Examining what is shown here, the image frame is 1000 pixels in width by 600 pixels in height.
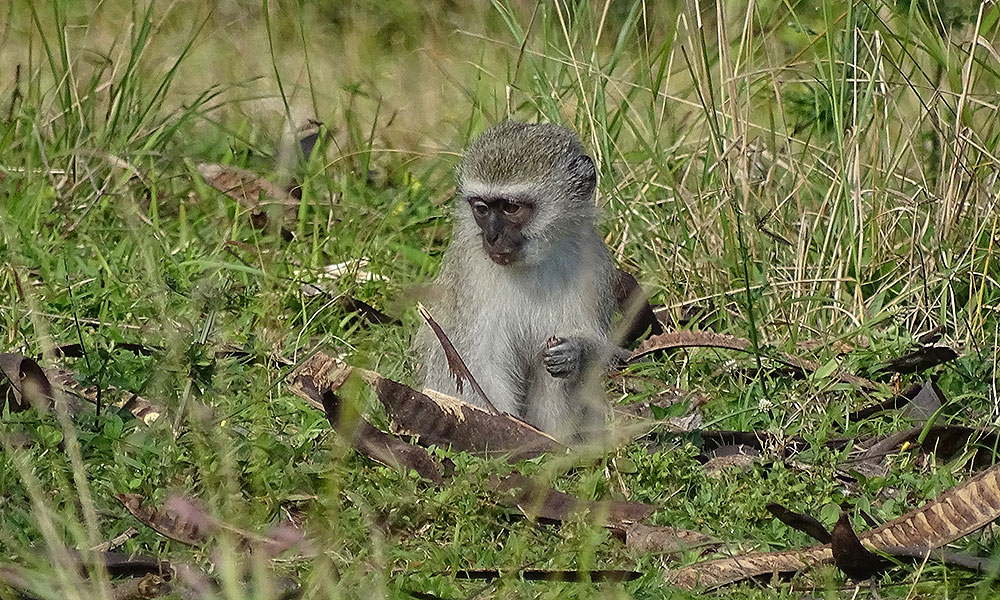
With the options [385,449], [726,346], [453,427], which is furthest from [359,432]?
[726,346]

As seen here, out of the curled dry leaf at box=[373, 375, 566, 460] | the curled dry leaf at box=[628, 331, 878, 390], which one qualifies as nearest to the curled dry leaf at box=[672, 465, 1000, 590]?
the curled dry leaf at box=[373, 375, 566, 460]

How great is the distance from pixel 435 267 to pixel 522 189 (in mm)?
1326

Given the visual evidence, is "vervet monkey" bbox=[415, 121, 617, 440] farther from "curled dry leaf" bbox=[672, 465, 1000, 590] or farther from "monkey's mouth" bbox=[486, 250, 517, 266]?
"curled dry leaf" bbox=[672, 465, 1000, 590]

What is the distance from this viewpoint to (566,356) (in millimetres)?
4477

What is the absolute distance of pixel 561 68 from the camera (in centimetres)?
575

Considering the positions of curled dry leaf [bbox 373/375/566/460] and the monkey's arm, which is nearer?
curled dry leaf [bbox 373/375/566/460]

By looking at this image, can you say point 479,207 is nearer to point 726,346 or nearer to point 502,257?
point 502,257

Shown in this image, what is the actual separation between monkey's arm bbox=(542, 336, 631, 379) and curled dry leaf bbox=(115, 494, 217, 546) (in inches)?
62.3

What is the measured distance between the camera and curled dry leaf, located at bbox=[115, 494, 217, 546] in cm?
307

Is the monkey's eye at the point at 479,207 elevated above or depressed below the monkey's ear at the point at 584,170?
below

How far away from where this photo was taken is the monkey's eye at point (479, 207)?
4609mm

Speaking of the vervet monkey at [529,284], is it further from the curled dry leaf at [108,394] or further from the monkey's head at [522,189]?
the curled dry leaf at [108,394]

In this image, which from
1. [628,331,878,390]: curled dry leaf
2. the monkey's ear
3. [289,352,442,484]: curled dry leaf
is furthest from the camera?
the monkey's ear

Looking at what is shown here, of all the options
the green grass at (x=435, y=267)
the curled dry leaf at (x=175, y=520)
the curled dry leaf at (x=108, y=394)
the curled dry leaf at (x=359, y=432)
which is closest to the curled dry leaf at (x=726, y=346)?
the green grass at (x=435, y=267)
